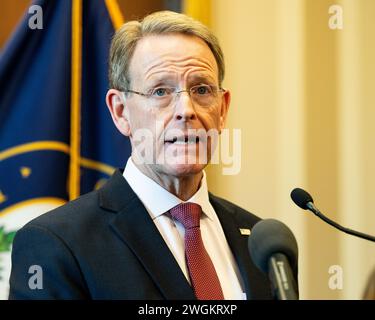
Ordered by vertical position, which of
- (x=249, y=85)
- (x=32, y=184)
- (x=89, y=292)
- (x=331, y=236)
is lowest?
(x=331, y=236)

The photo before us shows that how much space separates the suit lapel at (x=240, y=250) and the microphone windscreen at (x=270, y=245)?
0.44m

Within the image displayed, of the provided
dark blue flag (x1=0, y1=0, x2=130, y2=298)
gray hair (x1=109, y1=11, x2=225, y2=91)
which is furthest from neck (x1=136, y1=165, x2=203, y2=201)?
dark blue flag (x1=0, y1=0, x2=130, y2=298)

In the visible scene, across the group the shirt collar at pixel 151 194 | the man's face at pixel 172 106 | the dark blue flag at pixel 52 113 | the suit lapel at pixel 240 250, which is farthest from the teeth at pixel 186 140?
the dark blue flag at pixel 52 113

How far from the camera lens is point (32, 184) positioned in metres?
2.04

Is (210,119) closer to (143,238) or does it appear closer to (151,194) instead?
(151,194)

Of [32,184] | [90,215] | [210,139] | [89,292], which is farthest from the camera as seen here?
[32,184]

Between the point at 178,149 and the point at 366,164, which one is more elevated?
the point at 178,149

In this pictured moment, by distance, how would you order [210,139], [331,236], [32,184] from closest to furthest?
[210,139] < [32,184] < [331,236]

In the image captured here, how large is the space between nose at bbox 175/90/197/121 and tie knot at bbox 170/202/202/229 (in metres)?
0.21

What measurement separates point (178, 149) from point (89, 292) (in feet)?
1.29

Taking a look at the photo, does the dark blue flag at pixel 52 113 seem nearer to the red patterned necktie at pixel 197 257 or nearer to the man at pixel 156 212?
the man at pixel 156 212

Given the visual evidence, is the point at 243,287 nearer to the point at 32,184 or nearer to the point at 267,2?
the point at 32,184

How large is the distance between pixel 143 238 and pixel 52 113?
34.1 inches

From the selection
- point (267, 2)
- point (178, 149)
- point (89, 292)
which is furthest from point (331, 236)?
point (89, 292)
